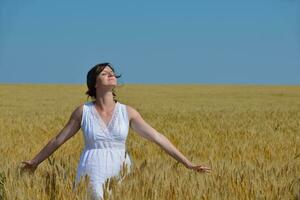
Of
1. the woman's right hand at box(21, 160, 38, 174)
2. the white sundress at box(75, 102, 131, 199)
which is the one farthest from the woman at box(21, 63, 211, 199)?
the woman's right hand at box(21, 160, 38, 174)

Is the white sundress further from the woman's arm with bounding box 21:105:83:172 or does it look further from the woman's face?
the woman's face

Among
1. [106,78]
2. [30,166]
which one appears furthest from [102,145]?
[30,166]

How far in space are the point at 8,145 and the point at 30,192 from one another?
15.1ft

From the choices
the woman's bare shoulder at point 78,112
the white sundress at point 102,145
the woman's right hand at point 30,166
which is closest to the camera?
the white sundress at point 102,145

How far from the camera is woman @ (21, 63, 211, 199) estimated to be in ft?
13.1

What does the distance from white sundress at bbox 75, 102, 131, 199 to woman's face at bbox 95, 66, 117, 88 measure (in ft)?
0.66

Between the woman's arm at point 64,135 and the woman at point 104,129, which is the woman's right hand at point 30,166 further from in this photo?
the woman at point 104,129

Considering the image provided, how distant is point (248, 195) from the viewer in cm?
358

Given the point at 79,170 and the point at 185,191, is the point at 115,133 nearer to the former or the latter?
the point at 79,170

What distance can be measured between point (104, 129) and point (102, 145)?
0.36 feet

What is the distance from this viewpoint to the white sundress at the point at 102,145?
399cm

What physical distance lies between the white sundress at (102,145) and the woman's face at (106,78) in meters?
0.20

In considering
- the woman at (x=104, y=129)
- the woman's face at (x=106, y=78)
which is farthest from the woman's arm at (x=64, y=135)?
the woman's face at (x=106, y=78)

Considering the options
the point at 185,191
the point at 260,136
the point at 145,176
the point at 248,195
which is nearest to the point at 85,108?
the point at 145,176
